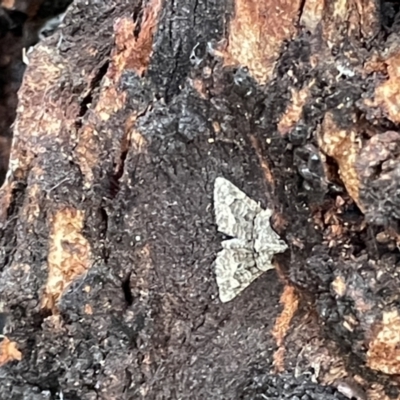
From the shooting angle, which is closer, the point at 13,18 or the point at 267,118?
the point at 267,118

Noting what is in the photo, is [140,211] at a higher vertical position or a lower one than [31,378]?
higher

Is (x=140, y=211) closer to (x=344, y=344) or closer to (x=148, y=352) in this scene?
(x=148, y=352)

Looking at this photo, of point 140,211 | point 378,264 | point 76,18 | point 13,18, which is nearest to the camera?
point 378,264

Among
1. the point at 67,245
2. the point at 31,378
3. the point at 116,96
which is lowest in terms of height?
the point at 31,378

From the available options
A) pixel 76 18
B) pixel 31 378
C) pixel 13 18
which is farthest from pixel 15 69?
pixel 31 378
